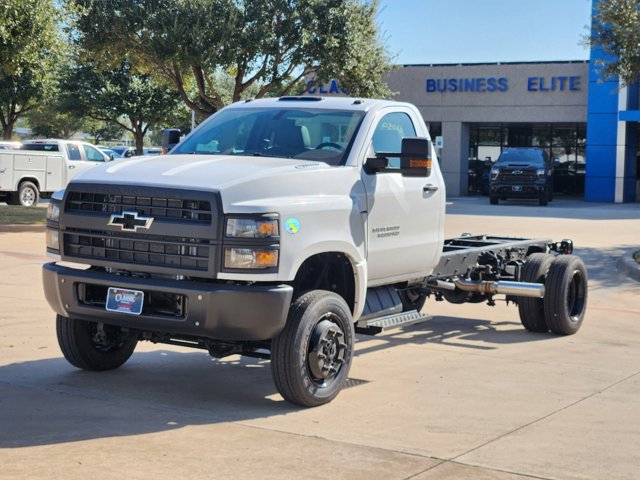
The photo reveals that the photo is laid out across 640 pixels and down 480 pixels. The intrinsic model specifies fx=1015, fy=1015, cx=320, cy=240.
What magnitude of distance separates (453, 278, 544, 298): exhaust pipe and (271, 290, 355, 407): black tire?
98.3 inches

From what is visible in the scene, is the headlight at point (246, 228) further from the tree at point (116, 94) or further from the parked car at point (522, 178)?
the tree at point (116, 94)

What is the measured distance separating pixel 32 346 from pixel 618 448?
5.10 metres

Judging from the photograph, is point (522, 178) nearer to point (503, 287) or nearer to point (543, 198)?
point (543, 198)

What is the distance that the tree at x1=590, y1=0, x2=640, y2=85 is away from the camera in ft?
64.1

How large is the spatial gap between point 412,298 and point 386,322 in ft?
7.57

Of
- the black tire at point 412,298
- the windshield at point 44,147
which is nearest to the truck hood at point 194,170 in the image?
the black tire at point 412,298

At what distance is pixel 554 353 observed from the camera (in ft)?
30.5

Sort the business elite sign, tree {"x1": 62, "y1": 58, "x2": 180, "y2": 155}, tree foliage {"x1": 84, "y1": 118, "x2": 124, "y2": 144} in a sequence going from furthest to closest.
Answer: tree foliage {"x1": 84, "y1": 118, "x2": 124, "y2": 144} → tree {"x1": 62, "y1": 58, "x2": 180, "y2": 155} → the business elite sign

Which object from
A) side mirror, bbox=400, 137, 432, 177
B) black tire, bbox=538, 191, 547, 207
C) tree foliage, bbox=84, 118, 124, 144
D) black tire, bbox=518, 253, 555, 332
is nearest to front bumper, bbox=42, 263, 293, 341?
side mirror, bbox=400, 137, 432, 177

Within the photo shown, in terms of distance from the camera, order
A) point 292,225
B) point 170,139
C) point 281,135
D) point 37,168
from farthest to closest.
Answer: point 37,168 < point 170,139 < point 281,135 < point 292,225

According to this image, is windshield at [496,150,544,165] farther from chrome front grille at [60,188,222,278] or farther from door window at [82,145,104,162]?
chrome front grille at [60,188,222,278]

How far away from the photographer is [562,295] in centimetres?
991

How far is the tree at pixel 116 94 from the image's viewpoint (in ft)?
158

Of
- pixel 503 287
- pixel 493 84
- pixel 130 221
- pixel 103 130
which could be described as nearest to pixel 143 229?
pixel 130 221
